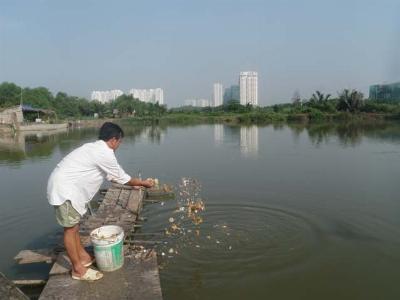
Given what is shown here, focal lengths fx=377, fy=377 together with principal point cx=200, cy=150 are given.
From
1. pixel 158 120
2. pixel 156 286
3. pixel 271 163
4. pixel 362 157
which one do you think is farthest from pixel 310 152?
pixel 158 120

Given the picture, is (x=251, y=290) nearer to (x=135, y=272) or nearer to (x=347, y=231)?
(x=135, y=272)

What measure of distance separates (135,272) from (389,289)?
123 inches

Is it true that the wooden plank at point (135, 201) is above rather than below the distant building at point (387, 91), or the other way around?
below

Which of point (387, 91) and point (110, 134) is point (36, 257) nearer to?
point (110, 134)

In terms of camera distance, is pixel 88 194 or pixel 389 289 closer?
pixel 88 194

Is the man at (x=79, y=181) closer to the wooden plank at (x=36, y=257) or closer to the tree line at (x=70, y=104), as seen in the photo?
the wooden plank at (x=36, y=257)

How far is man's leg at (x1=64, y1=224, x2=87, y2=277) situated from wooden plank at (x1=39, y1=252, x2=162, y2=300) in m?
0.12

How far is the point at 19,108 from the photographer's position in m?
42.7

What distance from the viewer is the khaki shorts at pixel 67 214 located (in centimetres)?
388

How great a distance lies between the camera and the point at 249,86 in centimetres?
10719

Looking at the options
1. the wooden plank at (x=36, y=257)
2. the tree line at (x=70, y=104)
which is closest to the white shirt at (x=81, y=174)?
the wooden plank at (x=36, y=257)

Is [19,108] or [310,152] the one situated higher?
[19,108]

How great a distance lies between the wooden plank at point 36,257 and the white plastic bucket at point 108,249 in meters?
1.11

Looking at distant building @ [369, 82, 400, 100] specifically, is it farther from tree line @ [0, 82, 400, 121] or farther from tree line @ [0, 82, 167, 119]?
tree line @ [0, 82, 167, 119]
